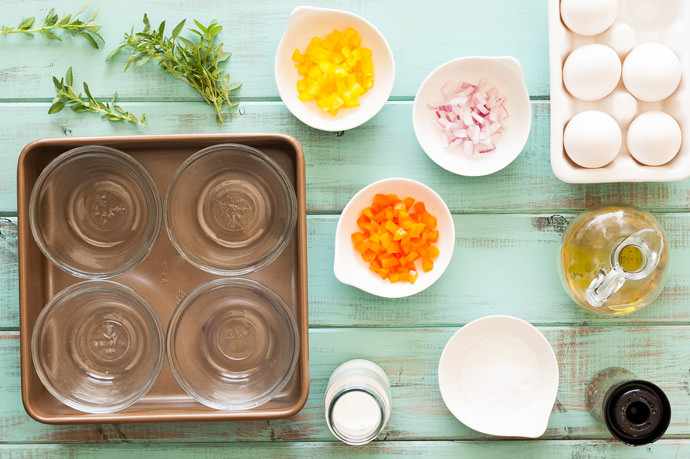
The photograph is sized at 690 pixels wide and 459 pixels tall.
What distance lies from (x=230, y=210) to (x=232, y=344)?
0.23 metres

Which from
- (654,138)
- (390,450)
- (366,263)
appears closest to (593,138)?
(654,138)

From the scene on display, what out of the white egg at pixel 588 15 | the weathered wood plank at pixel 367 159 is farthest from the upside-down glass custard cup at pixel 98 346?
the white egg at pixel 588 15

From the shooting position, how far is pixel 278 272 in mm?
988

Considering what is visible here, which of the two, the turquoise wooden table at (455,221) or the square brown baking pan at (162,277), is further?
the turquoise wooden table at (455,221)

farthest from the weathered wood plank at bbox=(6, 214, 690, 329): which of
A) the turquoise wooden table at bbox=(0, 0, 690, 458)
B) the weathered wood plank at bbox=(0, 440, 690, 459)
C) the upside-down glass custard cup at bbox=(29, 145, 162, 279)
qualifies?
the upside-down glass custard cup at bbox=(29, 145, 162, 279)

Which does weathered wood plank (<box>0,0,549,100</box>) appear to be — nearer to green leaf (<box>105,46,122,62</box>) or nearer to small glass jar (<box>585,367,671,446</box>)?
green leaf (<box>105,46,122,62</box>)

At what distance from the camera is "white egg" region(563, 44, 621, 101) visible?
0.94 metres

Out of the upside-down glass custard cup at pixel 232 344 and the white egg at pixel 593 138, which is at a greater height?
the white egg at pixel 593 138

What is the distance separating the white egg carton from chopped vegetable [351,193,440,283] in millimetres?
245

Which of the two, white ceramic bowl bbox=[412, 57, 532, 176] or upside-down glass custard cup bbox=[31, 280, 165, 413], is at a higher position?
white ceramic bowl bbox=[412, 57, 532, 176]

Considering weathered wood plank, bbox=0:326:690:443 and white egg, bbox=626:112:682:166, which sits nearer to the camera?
white egg, bbox=626:112:682:166

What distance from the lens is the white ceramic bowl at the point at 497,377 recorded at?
103 centimetres

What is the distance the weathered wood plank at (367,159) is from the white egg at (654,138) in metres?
0.12

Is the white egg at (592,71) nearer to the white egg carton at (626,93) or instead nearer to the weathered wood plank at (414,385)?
the white egg carton at (626,93)
